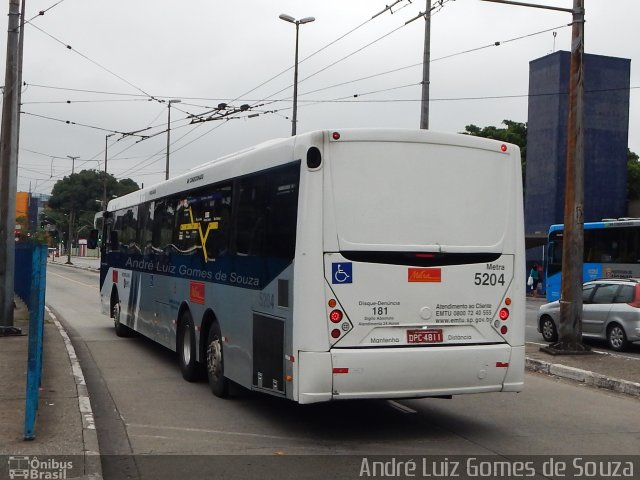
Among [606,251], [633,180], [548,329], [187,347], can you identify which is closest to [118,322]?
[187,347]

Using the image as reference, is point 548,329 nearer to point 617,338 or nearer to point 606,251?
point 617,338

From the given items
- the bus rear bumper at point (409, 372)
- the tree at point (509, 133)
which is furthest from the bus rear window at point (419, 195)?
the tree at point (509, 133)

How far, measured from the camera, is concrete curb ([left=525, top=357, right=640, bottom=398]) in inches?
443

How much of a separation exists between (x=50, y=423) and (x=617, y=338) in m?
12.2

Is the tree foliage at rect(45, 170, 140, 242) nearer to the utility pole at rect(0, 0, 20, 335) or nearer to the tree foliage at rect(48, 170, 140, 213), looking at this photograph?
the tree foliage at rect(48, 170, 140, 213)

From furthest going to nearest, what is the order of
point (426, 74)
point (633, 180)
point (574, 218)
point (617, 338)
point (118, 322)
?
point (633, 180)
point (426, 74)
point (118, 322)
point (617, 338)
point (574, 218)

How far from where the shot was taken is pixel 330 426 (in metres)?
8.72

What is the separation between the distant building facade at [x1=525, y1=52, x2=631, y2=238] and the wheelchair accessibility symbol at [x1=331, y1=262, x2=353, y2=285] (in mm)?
36329

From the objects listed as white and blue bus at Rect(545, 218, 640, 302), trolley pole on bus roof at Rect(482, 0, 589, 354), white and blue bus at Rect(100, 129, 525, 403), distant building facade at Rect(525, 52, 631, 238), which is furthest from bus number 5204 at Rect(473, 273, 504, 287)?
distant building facade at Rect(525, 52, 631, 238)

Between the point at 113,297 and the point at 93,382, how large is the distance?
682 centimetres

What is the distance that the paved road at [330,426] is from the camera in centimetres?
741

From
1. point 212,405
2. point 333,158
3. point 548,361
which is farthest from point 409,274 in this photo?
point 548,361

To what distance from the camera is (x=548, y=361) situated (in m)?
13.9

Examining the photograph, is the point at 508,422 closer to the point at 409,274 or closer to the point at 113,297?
the point at 409,274
